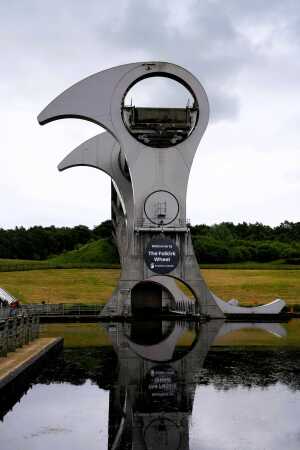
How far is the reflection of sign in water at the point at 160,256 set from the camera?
36.3m

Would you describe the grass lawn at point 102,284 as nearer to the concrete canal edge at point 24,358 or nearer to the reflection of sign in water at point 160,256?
the reflection of sign in water at point 160,256

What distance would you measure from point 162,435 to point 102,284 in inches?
1903

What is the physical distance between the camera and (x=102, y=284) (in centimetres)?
5672

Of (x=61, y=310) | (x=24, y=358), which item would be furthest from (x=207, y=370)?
(x=61, y=310)

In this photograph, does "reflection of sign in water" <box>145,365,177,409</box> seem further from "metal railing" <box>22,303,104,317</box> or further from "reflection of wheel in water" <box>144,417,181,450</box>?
"metal railing" <box>22,303,104,317</box>

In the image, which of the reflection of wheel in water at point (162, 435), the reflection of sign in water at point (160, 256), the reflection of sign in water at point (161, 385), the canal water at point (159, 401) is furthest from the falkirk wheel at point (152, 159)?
the reflection of wheel in water at point (162, 435)

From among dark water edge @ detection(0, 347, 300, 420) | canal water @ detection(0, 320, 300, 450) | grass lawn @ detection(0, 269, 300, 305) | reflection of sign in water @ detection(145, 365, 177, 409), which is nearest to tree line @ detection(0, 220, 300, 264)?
grass lawn @ detection(0, 269, 300, 305)

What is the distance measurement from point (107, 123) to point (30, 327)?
20648 millimetres

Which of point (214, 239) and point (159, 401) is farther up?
point (214, 239)

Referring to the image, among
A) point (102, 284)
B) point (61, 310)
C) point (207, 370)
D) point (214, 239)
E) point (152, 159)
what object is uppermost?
point (214, 239)

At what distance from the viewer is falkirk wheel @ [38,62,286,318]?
36.4 metres

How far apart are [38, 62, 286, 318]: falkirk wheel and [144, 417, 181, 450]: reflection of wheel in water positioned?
26319 millimetres

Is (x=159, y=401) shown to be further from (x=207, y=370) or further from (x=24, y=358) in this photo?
(x=24, y=358)

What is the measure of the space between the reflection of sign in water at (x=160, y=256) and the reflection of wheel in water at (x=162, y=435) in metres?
26.7
